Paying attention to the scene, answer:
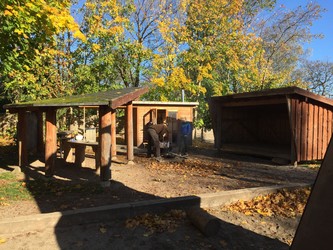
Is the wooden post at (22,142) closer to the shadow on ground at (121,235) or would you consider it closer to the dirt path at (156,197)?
the dirt path at (156,197)

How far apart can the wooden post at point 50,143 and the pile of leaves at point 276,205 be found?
4966 millimetres

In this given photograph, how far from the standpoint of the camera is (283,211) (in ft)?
19.0

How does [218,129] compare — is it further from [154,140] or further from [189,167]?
[189,167]

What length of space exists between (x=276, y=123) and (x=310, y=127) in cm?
511

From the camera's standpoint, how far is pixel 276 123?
17.0 meters

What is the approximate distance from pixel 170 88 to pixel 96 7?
325 inches

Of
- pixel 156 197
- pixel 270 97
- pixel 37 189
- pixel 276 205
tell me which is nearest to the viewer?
pixel 276 205

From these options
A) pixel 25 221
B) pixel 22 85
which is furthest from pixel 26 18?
pixel 22 85

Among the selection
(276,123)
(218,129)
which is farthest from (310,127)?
(276,123)

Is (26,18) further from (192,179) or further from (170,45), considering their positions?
(170,45)

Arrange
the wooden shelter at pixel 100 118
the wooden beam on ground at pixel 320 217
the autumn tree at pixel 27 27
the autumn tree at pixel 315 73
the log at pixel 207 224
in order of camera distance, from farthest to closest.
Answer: the autumn tree at pixel 315 73 → the wooden shelter at pixel 100 118 → the autumn tree at pixel 27 27 → the log at pixel 207 224 → the wooden beam on ground at pixel 320 217

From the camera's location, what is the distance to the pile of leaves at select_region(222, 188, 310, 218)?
5707mm

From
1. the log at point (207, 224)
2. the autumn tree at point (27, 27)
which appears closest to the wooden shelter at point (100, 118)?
the autumn tree at point (27, 27)

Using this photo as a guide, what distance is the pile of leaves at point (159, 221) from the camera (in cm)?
475
